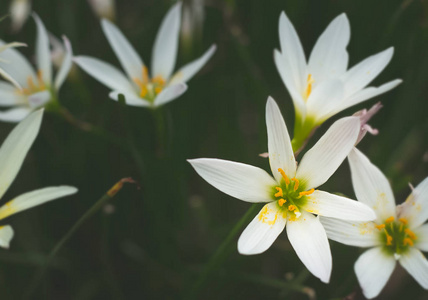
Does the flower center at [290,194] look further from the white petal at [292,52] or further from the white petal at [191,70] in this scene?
the white petal at [191,70]

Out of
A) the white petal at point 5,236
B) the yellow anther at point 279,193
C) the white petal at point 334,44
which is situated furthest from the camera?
the white petal at point 334,44

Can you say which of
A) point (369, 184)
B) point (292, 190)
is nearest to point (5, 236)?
point (292, 190)

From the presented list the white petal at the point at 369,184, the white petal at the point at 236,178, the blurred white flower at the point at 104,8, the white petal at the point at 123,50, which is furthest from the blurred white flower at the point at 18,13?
the white petal at the point at 369,184

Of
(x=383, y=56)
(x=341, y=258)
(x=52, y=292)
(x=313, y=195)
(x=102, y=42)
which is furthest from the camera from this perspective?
(x=102, y=42)

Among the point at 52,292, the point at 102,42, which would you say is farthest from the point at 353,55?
the point at 52,292

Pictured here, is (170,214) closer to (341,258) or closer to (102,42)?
(341,258)

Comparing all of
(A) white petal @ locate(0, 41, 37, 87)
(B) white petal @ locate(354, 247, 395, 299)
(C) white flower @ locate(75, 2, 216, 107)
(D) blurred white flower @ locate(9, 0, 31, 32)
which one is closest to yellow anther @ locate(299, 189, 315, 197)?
(B) white petal @ locate(354, 247, 395, 299)

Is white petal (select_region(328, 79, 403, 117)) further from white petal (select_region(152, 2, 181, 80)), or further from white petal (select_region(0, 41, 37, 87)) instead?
white petal (select_region(0, 41, 37, 87))

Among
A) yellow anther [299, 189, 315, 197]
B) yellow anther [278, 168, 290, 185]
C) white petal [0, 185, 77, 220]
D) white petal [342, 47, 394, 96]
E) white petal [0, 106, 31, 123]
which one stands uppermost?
white petal [0, 106, 31, 123]
